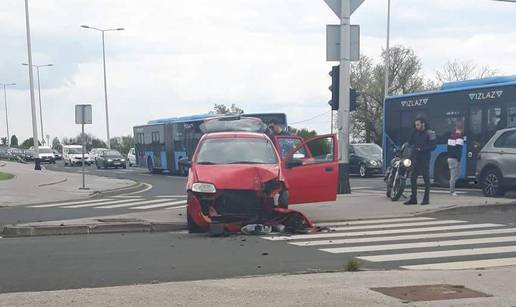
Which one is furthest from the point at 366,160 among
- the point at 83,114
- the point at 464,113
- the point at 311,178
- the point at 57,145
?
the point at 57,145

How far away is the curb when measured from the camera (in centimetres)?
1277

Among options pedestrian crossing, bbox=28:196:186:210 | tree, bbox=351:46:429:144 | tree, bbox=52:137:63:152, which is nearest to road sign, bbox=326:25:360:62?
pedestrian crossing, bbox=28:196:186:210

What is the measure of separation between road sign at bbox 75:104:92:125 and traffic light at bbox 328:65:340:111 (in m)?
10.7

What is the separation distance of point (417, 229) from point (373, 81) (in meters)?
52.9

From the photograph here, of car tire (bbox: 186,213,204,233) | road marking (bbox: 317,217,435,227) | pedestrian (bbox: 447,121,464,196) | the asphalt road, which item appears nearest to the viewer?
the asphalt road

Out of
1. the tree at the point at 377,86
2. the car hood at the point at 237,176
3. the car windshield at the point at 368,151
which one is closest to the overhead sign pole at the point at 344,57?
the car hood at the point at 237,176

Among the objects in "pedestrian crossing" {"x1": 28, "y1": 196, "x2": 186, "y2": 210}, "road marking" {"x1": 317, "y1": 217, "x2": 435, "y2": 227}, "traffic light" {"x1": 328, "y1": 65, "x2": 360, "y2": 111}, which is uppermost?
"traffic light" {"x1": 328, "y1": 65, "x2": 360, "y2": 111}

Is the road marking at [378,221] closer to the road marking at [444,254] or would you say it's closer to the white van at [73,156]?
the road marking at [444,254]

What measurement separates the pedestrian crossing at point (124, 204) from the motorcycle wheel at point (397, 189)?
5631 millimetres

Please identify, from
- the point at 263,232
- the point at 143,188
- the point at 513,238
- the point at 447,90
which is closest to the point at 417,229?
the point at 513,238

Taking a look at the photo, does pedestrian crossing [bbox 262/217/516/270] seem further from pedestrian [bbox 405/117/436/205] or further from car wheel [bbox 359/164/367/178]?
car wheel [bbox 359/164/367/178]

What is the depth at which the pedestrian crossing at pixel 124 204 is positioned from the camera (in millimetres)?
19016

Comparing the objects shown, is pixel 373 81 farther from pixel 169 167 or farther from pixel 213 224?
pixel 213 224

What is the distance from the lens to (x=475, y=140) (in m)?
22.1
